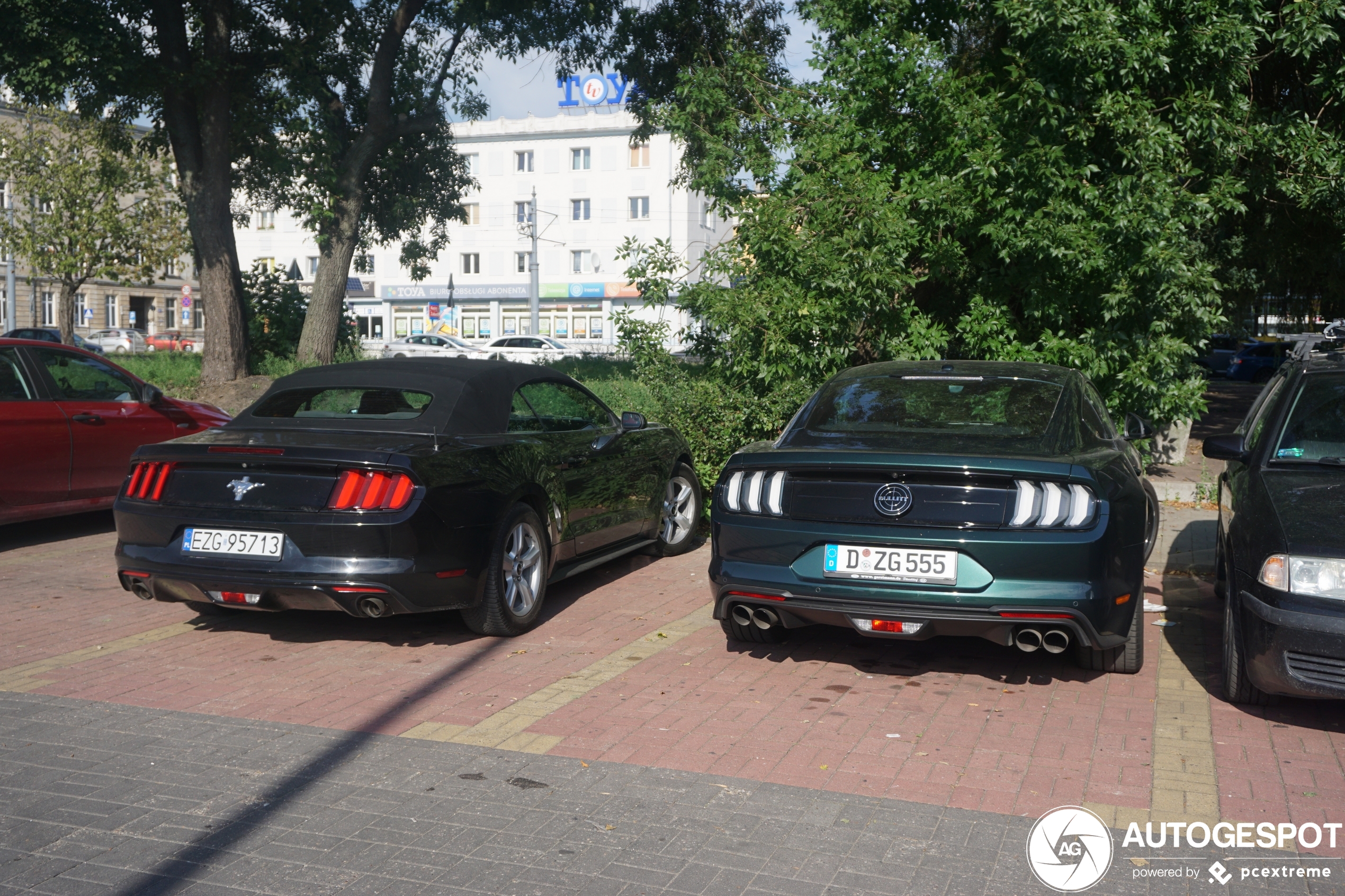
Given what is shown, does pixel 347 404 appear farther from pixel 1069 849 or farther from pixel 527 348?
pixel 527 348

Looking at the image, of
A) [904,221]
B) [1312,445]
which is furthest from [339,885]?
[904,221]

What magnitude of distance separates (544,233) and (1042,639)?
68.3 metres

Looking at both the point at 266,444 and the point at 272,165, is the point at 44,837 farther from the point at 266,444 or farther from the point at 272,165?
the point at 272,165

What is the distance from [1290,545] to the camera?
458cm

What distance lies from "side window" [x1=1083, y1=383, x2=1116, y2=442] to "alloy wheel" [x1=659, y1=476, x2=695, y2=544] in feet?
10.1

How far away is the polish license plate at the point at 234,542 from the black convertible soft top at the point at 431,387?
77 cm

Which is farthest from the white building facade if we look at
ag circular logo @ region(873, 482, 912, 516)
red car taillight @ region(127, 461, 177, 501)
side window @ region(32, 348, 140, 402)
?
ag circular logo @ region(873, 482, 912, 516)

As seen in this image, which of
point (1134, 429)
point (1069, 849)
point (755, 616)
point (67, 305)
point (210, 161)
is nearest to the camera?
point (1069, 849)

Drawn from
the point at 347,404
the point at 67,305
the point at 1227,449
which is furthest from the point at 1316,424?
the point at 67,305

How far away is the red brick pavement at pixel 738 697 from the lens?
428 cm

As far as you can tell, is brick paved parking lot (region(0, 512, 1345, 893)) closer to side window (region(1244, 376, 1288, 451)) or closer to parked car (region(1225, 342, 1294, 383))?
side window (region(1244, 376, 1288, 451))

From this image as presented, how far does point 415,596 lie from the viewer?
5.65 meters

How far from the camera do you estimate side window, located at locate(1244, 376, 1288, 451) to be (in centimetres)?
593

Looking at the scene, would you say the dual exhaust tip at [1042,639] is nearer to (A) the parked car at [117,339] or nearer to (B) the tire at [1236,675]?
(B) the tire at [1236,675]
